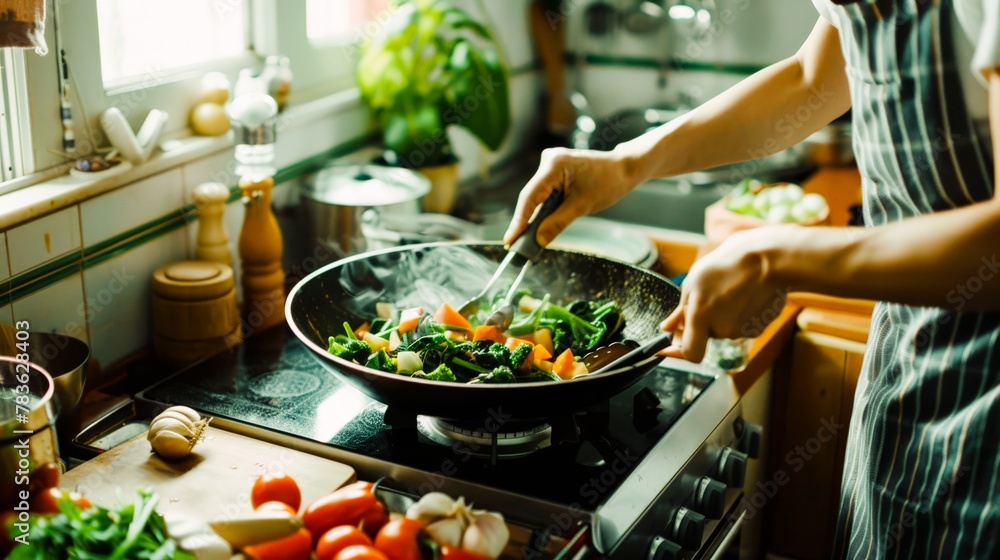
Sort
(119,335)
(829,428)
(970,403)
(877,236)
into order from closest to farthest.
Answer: (877,236) < (970,403) < (119,335) < (829,428)

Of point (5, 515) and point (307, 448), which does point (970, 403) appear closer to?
point (307, 448)

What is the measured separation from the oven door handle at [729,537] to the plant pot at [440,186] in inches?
35.9

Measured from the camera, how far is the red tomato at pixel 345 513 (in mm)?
1023

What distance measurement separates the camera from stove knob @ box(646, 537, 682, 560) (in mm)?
1141

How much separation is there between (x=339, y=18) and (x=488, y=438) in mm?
1157

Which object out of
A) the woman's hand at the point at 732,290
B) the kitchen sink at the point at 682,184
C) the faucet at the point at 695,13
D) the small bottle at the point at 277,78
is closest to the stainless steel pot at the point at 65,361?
the small bottle at the point at 277,78

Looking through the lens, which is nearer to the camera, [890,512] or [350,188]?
[890,512]

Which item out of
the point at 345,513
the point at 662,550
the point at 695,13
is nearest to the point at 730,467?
the point at 662,550

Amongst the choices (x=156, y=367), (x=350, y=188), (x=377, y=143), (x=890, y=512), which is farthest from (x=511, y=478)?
(x=377, y=143)

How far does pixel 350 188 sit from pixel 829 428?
0.93 metres

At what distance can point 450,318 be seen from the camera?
1358 millimetres

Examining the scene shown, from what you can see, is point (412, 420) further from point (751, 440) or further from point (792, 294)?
point (792, 294)

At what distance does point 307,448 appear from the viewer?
1.23 meters

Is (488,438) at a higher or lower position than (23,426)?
lower
